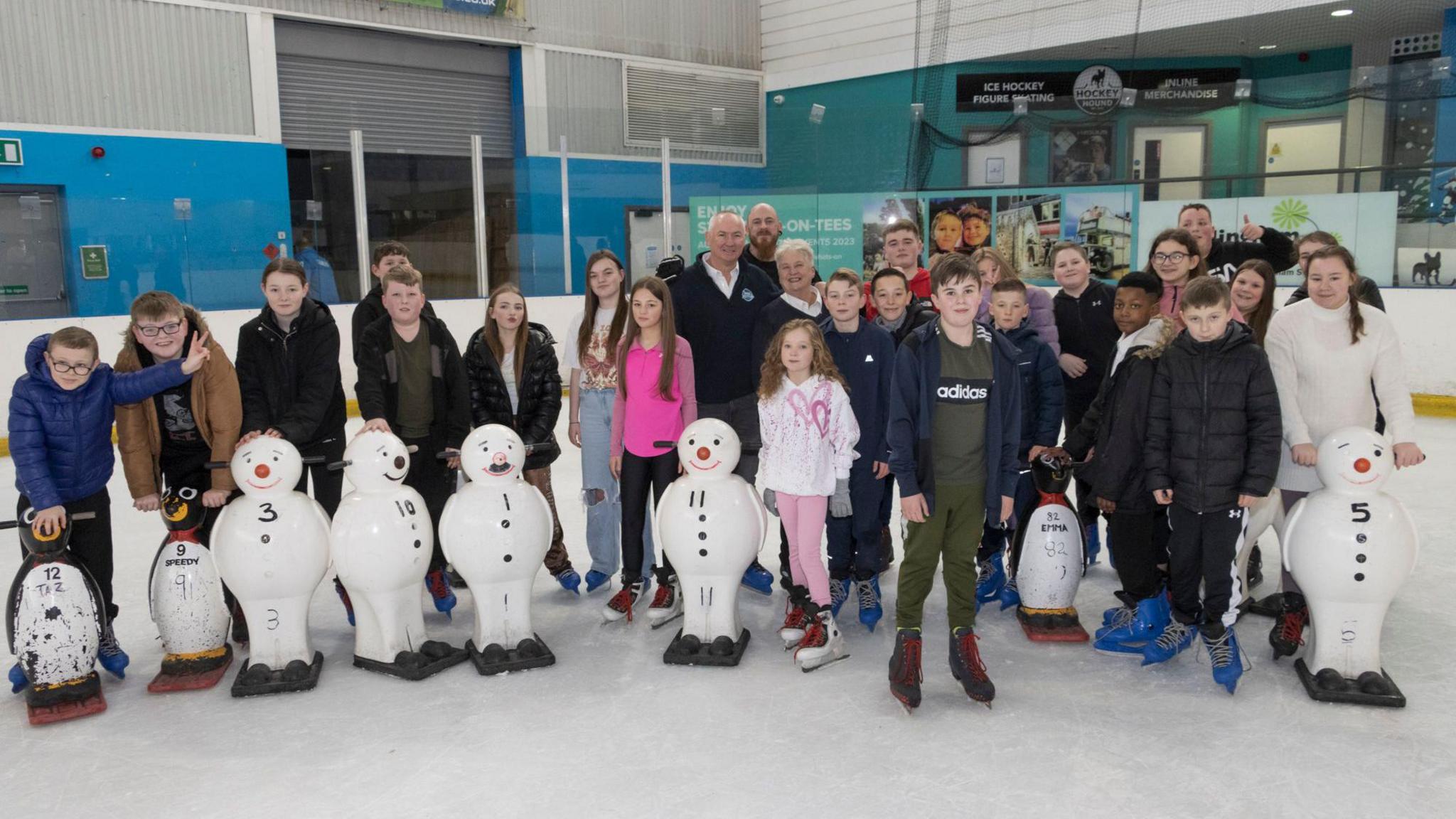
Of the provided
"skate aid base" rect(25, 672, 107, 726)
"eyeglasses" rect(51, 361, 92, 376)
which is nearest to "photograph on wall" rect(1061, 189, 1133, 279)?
"eyeglasses" rect(51, 361, 92, 376)

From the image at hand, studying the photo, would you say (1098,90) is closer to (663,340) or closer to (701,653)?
(663,340)

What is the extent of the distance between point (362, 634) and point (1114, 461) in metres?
2.52

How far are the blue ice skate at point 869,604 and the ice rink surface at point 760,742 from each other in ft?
0.27

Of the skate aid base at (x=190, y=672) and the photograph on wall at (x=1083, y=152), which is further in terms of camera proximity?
the photograph on wall at (x=1083, y=152)

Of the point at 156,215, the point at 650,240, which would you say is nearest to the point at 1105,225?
the point at 650,240

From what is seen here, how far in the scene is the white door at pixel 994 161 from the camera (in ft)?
29.5

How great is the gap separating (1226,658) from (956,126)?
23.7 feet

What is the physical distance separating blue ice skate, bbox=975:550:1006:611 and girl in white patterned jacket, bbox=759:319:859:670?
77 centimetres

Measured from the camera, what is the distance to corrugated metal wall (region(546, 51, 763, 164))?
1177 centimetres

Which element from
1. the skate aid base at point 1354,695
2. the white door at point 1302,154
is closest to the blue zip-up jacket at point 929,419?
the skate aid base at point 1354,695

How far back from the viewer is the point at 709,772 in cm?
272

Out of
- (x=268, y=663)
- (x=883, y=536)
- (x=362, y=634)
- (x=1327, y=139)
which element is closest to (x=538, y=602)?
(x=362, y=634)

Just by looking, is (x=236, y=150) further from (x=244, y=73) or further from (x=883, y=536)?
(x=883, y=536)

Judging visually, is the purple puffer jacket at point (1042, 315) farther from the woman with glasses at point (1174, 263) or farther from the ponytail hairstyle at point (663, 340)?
the ponytail hairstyle at point (663, 340)
